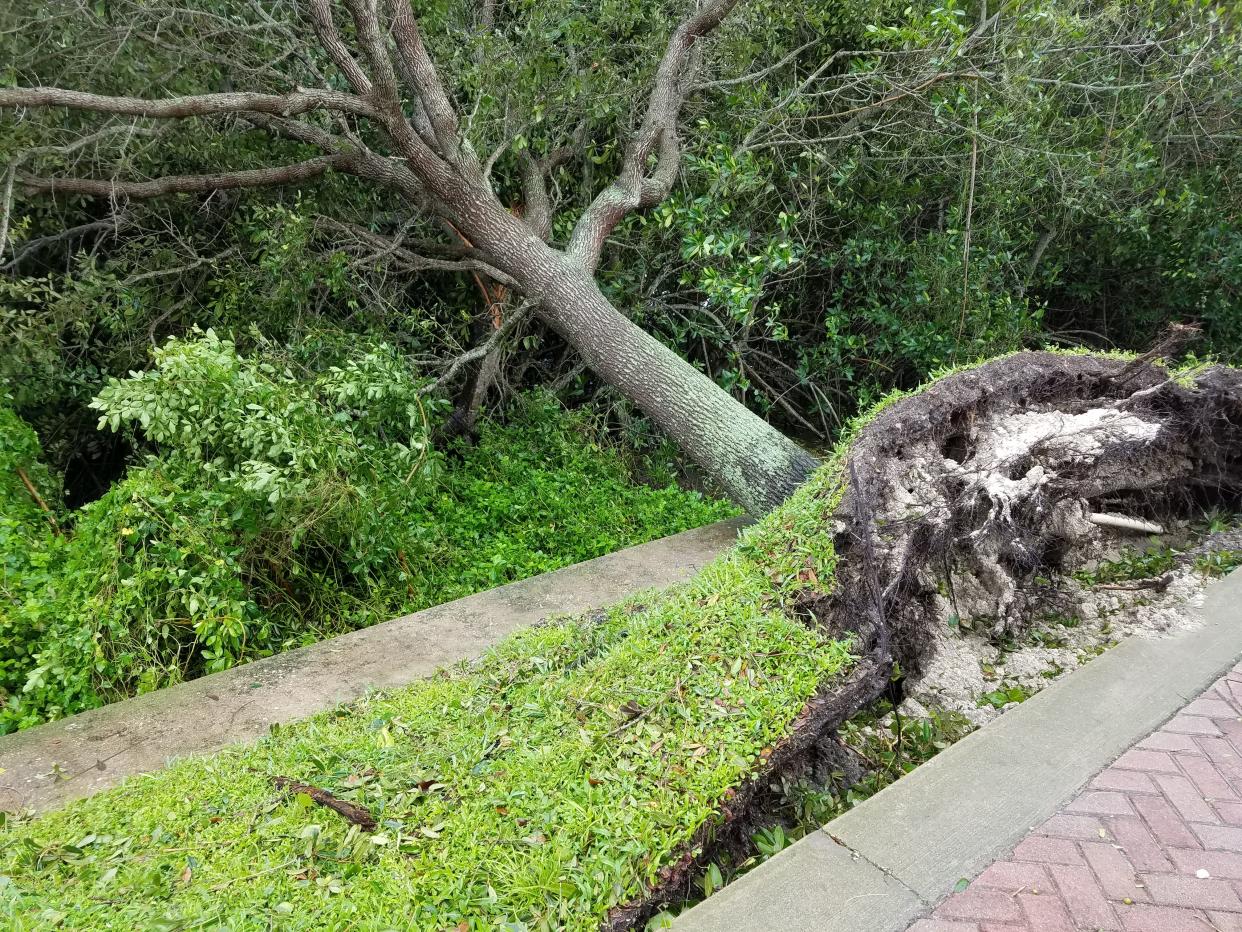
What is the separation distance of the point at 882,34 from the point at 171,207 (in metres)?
5.81

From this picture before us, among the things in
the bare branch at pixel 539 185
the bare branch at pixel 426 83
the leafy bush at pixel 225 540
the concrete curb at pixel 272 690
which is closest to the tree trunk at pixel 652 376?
the bare branch at pixel 426 83

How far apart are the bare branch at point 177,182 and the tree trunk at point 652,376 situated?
3.83ft

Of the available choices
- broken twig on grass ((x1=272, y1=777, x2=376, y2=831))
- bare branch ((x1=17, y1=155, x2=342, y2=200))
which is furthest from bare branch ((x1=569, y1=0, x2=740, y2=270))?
broken twig on grass ((x1=272, y1=777, x2=376, y2=831))

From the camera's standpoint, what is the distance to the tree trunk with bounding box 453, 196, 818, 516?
202 inches

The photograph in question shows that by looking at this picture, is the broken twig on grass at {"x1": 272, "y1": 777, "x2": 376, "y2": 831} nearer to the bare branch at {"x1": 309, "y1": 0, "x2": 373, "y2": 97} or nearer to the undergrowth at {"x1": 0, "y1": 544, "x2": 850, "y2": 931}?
the undergrowth at {"x1": 0, "y1": 544, "x2": 850, "y2": 931}

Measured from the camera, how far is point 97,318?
5.53 m

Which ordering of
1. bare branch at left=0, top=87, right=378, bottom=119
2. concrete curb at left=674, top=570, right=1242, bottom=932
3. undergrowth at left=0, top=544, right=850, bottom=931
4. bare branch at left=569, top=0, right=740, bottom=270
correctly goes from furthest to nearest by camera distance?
bare branch at left=569, top=0, right=740, bottom=270 < bare branch at left=0, top=87, right=378, bottom=119 < concrete curb at left=674, top=570, right=1242, bottom=932 < undergrowth at left=0, top=544, right=850, bottom=931

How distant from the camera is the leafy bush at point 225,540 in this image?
349cm

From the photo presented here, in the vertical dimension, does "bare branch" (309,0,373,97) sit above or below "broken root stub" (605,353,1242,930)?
above

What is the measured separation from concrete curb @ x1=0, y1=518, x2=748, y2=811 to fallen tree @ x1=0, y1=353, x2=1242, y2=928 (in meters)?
0.28

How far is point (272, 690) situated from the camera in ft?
10.6

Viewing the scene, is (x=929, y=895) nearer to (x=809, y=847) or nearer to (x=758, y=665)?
(x=809, y=847)

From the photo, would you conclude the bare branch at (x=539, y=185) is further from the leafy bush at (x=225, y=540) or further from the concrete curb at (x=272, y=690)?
the concrete curb at (x=272, y=690)

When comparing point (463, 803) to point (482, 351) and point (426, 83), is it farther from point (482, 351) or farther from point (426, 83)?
point (426, 83)
